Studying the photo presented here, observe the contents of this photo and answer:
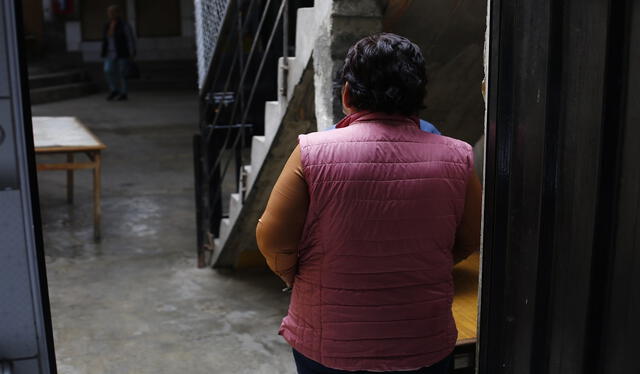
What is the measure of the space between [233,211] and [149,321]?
93cm

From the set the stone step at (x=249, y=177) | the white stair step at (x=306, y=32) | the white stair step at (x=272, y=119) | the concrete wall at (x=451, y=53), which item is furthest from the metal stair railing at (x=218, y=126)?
the concrete wall at (x=451, y=53)

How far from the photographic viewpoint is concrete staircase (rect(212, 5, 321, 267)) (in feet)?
12.0

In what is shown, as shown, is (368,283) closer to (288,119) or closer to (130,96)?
(288,119)

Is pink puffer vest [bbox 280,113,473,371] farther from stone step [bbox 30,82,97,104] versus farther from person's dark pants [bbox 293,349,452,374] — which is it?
stone step [bbox 30,82,97,104]

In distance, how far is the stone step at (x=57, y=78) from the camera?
52.9 feet

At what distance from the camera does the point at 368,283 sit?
1994mm

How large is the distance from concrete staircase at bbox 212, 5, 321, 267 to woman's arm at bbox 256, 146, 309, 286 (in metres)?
1.58

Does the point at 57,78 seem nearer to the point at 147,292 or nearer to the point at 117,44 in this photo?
the point at 117,44

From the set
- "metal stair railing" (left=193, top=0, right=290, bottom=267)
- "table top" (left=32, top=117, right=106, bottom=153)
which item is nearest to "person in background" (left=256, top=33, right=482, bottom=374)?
"metal stair railing" (left=193, top=0, right=290, bottom=267)

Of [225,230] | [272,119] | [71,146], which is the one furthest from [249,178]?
[71,146]

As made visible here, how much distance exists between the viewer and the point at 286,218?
201 cm

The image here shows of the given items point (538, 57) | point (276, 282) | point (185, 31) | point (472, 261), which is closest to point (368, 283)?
point (538, 57)

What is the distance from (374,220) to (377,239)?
0.05m

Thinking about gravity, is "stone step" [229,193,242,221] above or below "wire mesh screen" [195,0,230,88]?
below
